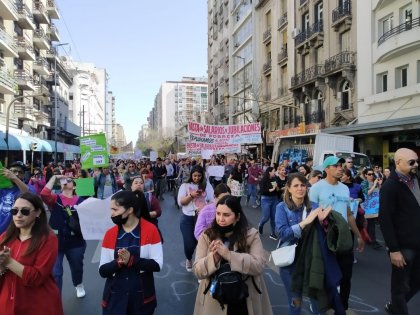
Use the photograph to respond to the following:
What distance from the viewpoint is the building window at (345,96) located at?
88.6 feet

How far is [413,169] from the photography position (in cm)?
434

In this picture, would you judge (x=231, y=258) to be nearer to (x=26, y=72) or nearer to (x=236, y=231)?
(x=236, y=231)

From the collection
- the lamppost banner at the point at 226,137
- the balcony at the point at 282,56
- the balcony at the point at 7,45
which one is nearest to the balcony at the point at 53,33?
the balcony at the point at 7,45

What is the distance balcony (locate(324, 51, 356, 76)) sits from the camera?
84.0 feet

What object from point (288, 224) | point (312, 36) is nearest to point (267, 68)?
point (312, 36)

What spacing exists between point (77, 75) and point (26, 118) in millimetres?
65503

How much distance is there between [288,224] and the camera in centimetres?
401

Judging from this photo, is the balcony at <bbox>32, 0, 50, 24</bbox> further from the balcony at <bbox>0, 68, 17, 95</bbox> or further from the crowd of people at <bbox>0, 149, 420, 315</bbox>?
the crowd of people at <bbox>0, 149, 420, 315</bbox>

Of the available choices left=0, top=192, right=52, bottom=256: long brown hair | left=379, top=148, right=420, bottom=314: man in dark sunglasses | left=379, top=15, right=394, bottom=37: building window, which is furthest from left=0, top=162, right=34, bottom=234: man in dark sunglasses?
left=379, top=15, right=394, bottom=37: building window

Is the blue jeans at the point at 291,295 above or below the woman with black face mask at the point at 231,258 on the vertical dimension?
below

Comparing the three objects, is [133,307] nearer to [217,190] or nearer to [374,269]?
[217,190]

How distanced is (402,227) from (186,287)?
3008mm

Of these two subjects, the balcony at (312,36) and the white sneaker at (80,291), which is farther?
the balcony at (312,36)

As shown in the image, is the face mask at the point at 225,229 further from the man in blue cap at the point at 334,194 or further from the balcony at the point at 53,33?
the balcony at the point at 53,33
